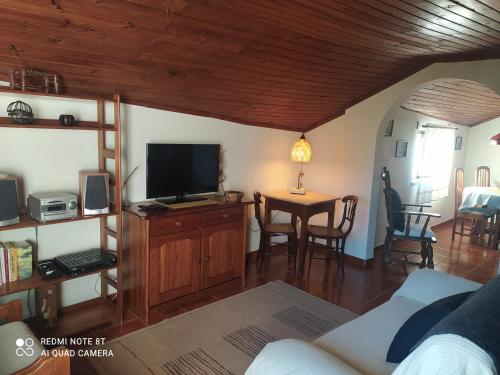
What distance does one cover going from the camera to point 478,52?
3.21m

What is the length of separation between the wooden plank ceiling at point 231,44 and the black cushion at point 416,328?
1.72 meters

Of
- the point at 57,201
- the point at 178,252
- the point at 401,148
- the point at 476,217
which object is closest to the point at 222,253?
the point at 178,252

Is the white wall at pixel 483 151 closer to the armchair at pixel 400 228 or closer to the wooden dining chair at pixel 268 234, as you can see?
the armchair at pixel 400 228

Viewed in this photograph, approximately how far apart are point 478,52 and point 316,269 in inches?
102

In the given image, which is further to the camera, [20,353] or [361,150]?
[361,150]

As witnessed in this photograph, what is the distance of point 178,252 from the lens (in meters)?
2.97

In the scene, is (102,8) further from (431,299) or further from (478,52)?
(478,52)

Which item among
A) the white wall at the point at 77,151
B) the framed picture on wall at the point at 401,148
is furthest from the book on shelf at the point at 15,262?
the framed picture on wall at the point at 401,148

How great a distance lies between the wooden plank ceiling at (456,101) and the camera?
417cm

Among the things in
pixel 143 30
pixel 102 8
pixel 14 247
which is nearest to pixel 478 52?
pixel 143 30

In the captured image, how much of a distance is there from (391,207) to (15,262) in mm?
3527

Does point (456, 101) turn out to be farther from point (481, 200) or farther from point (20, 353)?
point (20, 353)

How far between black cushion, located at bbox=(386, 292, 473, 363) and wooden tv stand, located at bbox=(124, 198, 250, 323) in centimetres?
178

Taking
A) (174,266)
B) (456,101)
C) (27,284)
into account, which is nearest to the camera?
(27,284)
